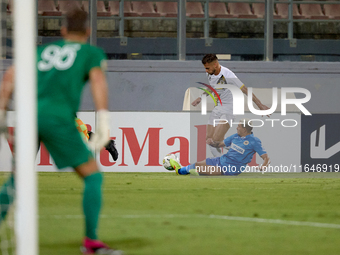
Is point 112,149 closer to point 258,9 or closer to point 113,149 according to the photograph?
point 113,149

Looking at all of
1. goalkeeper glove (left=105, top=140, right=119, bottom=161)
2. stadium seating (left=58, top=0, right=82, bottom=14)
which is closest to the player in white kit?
goalkeeper glove (left=105, top=140, right=119, bottom=161)

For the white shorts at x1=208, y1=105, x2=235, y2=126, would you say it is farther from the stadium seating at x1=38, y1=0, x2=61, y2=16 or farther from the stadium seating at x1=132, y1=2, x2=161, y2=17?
the stadium seating at x1=132, y1=2, x2=161, y2=17

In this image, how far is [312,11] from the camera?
15.9m

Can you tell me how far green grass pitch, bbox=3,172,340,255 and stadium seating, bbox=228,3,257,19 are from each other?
6704 mm

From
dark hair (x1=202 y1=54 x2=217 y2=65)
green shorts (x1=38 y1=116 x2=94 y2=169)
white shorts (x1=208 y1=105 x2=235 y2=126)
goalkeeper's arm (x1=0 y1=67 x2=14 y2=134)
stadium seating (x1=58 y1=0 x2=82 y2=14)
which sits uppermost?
stadium seating (x1=58 y1=0 x2=82 y2=14)

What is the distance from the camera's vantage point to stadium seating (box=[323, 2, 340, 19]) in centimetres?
1549

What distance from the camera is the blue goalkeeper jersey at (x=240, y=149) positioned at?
10.1 meters

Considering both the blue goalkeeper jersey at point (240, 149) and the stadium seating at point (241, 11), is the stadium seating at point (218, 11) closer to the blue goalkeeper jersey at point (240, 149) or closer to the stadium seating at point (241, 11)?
the stadium seating at point (241, 11)

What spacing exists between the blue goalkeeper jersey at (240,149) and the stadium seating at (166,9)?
558cm

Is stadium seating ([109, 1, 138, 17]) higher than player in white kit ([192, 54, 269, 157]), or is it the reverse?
stadium seating ([109, 1, 138, 17])

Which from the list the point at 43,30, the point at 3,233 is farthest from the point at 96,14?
the point at 3,233

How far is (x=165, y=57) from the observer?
13.5 metres

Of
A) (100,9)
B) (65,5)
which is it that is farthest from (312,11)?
(65,5)

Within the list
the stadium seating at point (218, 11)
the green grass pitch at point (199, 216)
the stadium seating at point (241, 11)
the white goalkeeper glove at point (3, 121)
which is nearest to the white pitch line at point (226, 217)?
the green grass pitch at point (199, 216)
